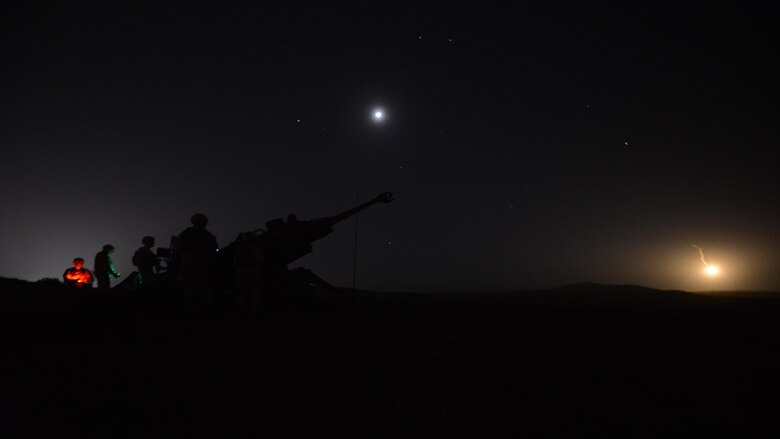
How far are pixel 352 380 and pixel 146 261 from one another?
27.9ft

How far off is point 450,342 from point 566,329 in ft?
11.1

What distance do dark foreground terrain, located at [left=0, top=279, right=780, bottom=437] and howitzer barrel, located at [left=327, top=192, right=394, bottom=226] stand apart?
4717 mm

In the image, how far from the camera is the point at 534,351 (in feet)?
16.7

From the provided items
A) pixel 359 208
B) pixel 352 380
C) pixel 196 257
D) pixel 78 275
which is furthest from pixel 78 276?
pixel 352 380

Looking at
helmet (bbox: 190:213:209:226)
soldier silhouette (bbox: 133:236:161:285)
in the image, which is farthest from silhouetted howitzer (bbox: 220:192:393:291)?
soldier silhouette (bbox: 133:236:161:285)

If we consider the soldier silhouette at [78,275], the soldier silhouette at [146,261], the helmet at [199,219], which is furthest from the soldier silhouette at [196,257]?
the soldier silhouette at [78,275]

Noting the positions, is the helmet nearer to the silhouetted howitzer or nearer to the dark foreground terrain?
the silhouetted howitzer

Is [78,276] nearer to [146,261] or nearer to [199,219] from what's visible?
[146,261]

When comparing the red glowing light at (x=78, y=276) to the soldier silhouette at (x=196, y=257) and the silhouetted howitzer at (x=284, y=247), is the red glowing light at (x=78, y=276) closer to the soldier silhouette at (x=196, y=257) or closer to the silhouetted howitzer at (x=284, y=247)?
the silhouetted howitzer at (x=284, y=247)

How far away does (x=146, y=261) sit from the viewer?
9.56 m

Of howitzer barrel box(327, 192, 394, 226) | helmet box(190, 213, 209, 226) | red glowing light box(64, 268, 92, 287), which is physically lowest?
red glowing light box(64, 268, 92, 287)

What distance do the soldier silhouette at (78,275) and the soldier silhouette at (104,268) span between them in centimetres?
41

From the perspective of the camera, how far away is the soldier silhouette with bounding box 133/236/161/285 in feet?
31.1

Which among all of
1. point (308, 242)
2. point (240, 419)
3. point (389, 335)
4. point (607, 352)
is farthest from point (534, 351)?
point (308, 242)
